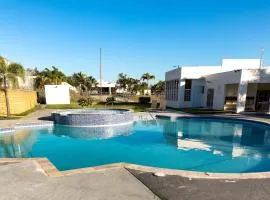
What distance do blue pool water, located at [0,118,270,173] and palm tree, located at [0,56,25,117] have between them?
446 cm

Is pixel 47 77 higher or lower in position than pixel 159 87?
higher

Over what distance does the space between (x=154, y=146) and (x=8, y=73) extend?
11.3 metres

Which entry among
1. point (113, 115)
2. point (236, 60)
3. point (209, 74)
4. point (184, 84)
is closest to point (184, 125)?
point (113, 115)

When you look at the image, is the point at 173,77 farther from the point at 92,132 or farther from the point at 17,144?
the point at 17,144

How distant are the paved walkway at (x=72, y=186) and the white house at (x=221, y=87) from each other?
16.1 meters

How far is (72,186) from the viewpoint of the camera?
13.7ft

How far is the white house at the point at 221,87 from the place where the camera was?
1744 centimetres

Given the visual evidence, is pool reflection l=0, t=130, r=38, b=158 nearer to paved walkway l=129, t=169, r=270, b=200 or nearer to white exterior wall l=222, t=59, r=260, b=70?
paved walkway l=129, t=169, r=270, b=200

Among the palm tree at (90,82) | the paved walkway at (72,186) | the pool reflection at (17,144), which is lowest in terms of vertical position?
the pool reflection at (17,144)

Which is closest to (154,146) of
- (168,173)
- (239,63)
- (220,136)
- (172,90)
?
(220,136)

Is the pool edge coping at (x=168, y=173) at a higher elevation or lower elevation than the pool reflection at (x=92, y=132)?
higher

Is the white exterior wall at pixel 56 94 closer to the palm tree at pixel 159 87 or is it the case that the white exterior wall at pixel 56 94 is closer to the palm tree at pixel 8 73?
the palm tree at pixel 8 73

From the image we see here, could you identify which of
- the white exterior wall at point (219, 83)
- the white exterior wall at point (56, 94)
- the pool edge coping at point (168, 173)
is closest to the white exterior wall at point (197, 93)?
the white exterior wall at point (219, 83)

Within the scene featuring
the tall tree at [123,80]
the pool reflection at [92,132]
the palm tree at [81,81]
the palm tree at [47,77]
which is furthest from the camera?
the tall tree at [123,80]
